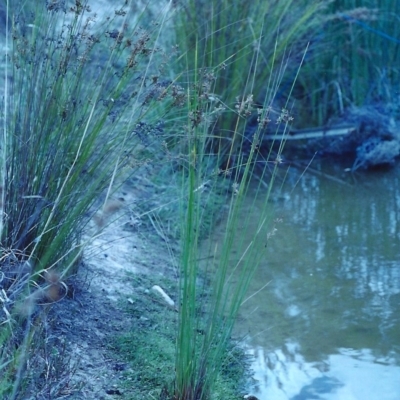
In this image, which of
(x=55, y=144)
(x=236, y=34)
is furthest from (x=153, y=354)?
(x=236, y=34)

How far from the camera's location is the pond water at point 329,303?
9.63 ft

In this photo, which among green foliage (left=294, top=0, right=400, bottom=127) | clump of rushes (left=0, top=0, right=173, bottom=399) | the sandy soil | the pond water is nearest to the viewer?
the sandy soil

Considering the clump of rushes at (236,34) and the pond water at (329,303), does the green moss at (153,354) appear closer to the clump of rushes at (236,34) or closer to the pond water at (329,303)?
the pond water at (329,303)

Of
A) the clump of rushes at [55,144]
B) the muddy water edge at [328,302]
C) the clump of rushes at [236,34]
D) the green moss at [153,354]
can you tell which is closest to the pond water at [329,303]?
the muddy water edge at [328,302]

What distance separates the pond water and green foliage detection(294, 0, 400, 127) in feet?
4.13

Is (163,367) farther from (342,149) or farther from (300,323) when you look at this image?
(342,149)

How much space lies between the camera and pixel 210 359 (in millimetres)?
2318

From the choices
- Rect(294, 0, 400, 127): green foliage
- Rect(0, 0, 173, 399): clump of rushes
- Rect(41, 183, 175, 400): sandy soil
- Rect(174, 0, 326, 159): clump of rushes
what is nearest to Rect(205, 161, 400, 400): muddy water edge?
Rect(41, 183, 175, 400): sandy soil

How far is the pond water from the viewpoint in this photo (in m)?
2.94

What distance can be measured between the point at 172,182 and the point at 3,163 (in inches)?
71.3

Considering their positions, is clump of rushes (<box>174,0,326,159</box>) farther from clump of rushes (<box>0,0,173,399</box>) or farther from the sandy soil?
clump of rushes (<box>0,0,173,399</box>)

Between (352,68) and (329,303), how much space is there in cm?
327

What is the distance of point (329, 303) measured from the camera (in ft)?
11.7

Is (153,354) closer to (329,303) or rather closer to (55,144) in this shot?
(55,144)
